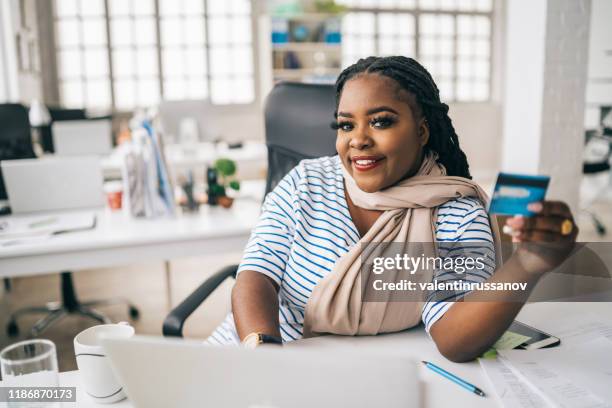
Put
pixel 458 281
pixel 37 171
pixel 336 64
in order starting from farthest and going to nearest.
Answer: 1. pixel 336 64
2. pixel 37 171
3. pixel 458 281

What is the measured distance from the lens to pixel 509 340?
986 millimetres

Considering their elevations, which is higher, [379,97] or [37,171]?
[379,97]

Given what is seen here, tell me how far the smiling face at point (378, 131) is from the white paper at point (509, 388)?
40 centimetres

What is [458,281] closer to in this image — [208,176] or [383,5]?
[208,176]

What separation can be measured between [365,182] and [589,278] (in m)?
0.63

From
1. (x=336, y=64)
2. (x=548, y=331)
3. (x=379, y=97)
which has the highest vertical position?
(x=336, y=64)

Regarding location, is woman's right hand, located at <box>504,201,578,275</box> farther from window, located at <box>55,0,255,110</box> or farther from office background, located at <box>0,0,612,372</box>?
window, located at <box>55,0,255,110</box>

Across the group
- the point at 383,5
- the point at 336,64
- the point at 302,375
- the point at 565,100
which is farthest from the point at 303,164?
the point at 383,5

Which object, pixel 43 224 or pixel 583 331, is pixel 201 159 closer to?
pixel 43 224

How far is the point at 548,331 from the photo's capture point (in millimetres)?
1036

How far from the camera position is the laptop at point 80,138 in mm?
3502

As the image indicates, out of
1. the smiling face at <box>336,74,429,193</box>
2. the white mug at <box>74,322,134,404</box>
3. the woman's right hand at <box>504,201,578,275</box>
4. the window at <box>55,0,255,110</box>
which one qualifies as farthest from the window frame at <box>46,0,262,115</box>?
the woman's right hand at <box>504,201,578,275</box>

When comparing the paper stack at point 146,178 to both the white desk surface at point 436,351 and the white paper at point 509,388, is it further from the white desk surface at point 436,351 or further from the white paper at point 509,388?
the white paper at point 509,388

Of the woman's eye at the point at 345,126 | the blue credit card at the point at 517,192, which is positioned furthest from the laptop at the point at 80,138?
the blue credit card at the point at 517,192
